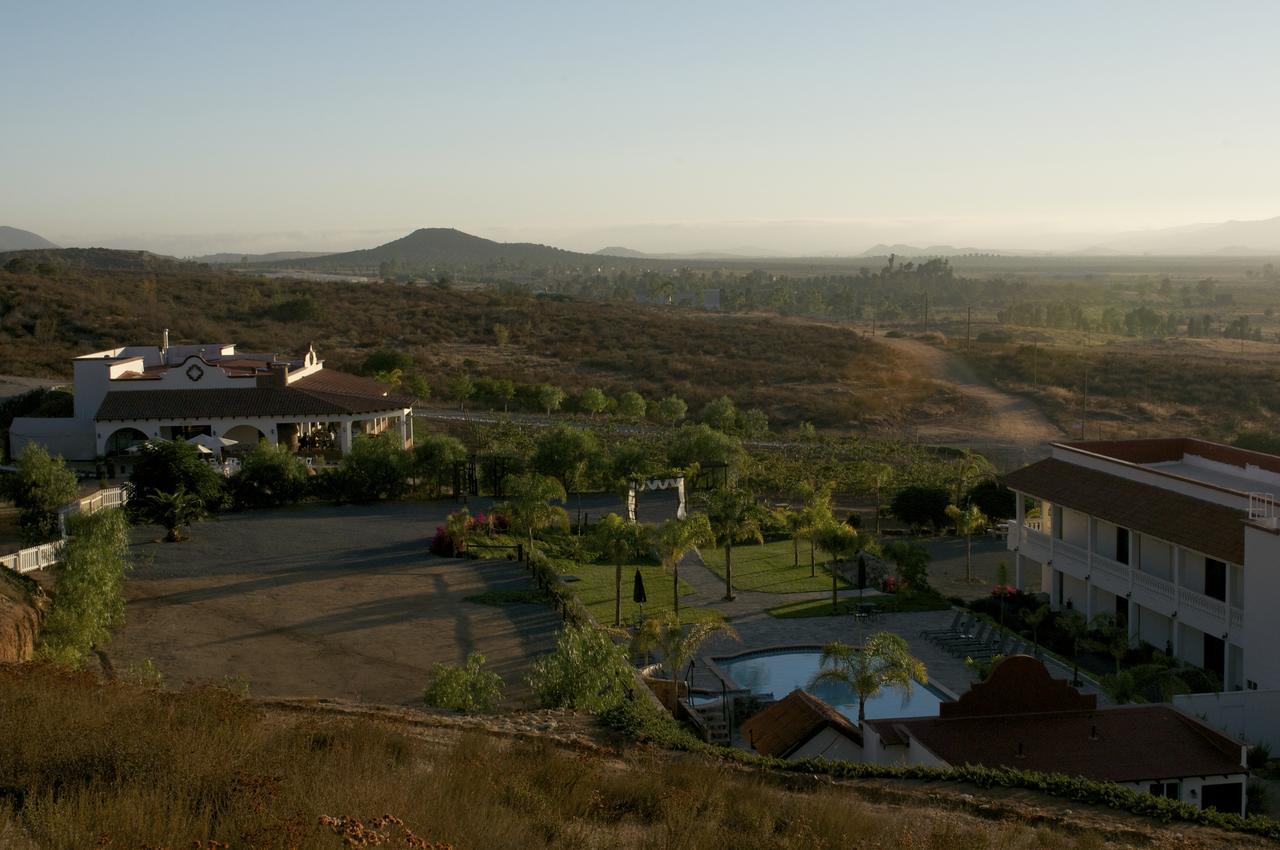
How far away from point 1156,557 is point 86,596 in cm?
1526

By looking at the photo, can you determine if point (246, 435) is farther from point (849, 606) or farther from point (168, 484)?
point (849, 606)

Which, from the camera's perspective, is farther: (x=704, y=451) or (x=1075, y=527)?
(x=704, y=451)

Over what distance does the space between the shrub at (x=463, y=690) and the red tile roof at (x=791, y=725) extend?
310 cm

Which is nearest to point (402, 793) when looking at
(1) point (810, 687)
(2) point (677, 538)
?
(1) point (810, 687)

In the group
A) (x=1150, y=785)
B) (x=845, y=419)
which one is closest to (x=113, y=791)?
(x=1150, y=785)

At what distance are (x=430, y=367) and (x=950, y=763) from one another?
46301 millimetres

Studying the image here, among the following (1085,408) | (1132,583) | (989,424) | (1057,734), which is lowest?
(989,424)

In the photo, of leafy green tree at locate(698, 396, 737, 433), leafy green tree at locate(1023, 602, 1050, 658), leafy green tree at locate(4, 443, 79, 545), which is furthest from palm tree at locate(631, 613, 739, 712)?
leafy green tree at locate(698, 396, 737, 433)

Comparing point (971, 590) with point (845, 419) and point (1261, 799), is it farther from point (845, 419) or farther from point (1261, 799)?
point (845, 419)

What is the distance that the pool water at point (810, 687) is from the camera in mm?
Result: 16219

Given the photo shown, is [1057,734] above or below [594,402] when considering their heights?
below

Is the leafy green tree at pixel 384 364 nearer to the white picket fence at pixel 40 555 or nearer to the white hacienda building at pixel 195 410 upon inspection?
the white hacienda building at pixel 195 410

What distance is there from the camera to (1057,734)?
13.0 metres

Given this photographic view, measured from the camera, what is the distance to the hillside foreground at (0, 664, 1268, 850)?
6789mm
